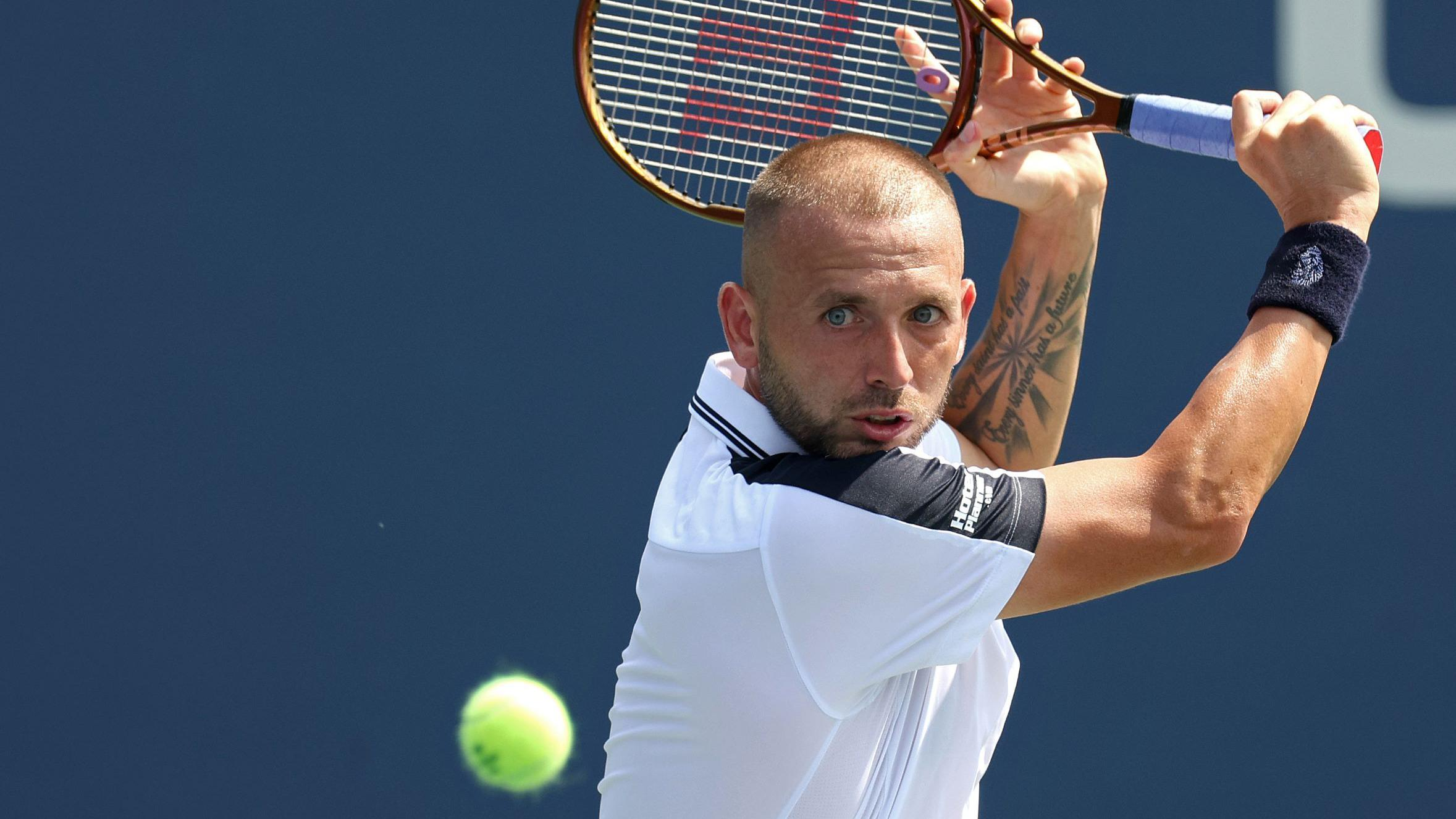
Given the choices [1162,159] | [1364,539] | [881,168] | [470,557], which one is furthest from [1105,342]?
[881,168]

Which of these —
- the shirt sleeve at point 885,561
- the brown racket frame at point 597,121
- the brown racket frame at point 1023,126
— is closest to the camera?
the shirt sleeve at point 885,561

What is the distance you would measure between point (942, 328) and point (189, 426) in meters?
2.42

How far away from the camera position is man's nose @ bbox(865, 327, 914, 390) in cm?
190

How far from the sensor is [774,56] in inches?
119

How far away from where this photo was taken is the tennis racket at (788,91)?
2.41 metres

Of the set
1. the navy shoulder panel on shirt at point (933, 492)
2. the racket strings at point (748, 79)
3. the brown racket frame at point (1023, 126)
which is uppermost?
the racket strings at point (748, 79)

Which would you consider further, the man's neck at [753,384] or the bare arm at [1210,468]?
the man's neck at [753,384]

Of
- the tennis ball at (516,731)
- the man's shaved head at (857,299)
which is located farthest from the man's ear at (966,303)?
the tennis ball at (516,731)

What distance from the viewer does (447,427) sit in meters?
3.78

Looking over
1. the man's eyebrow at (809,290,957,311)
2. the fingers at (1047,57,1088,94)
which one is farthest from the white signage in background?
the man's eyebrow at (809,290,957,311)

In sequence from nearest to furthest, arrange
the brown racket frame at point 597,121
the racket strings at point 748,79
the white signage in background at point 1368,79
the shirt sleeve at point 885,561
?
the shirt sleeve at point 885,561, the brown racket frame at point 597,121, the racket strings at point 748,79, the white signage in background at point 1368,79

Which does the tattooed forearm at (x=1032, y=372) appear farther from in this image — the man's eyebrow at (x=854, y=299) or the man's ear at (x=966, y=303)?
the man's eyebrow at (x=854, y=299)

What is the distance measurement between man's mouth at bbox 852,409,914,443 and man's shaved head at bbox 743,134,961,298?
0.76 feet

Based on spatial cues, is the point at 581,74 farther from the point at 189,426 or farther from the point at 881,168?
the point at 189,426
